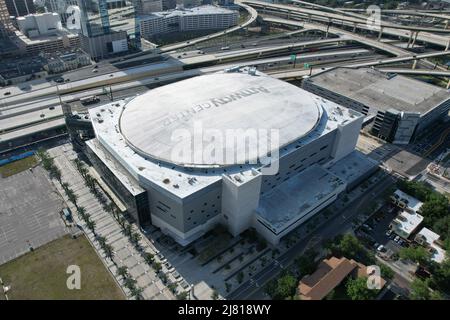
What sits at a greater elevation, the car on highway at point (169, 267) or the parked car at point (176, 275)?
the car on highway at point (169, 267)

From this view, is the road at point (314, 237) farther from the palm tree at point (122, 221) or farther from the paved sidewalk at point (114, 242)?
the palm tree at point (122, 221)

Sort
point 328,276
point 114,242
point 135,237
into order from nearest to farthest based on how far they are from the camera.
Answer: point 328,276 → point 135,237 → point 114,242

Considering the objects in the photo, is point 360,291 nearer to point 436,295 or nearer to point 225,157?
point 436,295

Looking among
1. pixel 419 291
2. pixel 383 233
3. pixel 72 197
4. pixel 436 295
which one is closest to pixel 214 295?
pixel 419 291

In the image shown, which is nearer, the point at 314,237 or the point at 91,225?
the point at 91,225

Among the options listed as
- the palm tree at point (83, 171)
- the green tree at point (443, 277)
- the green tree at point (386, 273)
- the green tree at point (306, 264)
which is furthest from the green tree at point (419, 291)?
the palm tree at point (83, 171)

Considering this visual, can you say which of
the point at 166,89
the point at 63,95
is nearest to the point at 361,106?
the point at 166,89

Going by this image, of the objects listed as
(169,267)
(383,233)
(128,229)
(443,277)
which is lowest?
(169,267)
